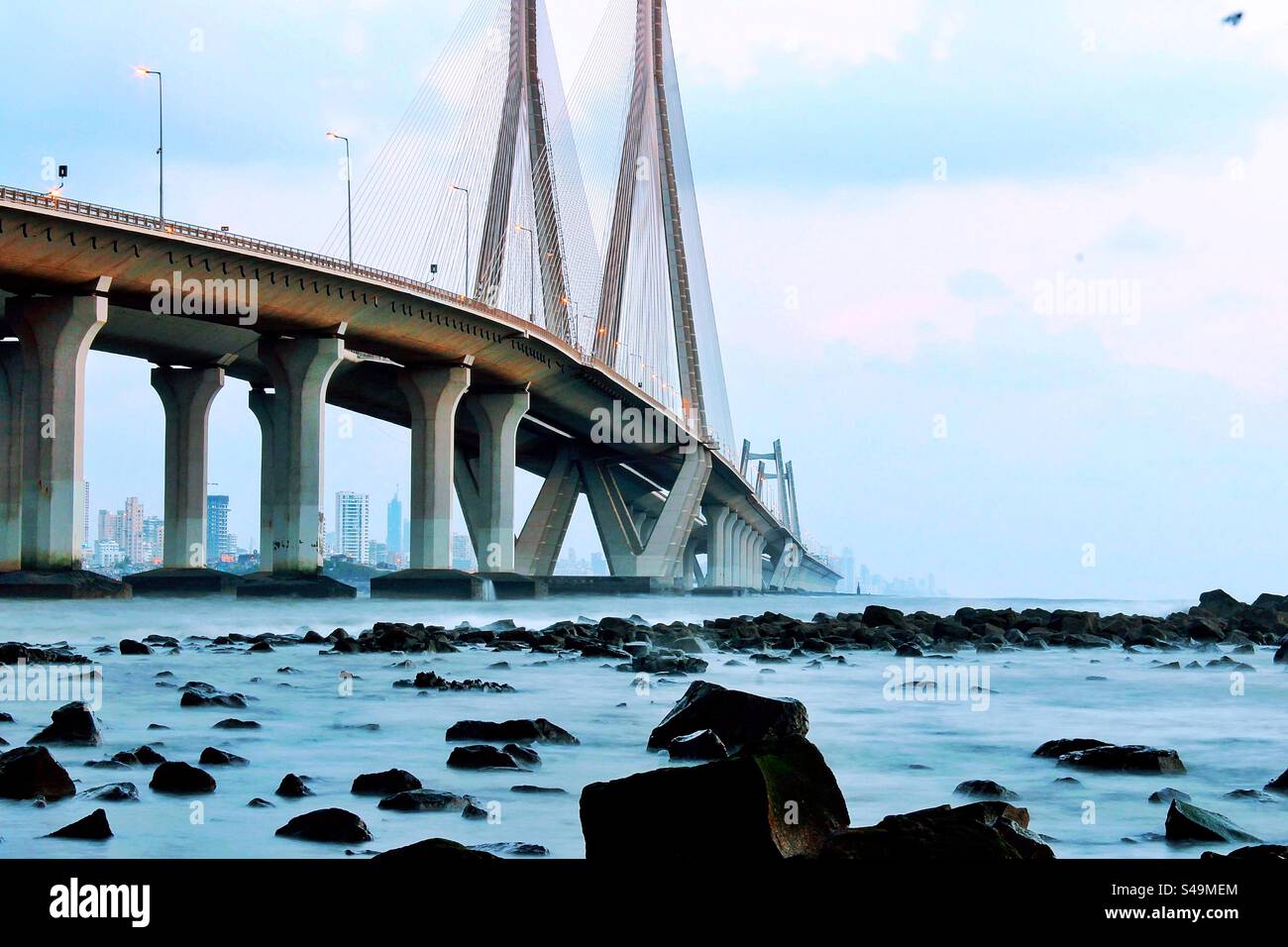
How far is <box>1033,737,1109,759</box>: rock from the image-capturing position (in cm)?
1178

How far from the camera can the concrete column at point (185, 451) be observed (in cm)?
6106

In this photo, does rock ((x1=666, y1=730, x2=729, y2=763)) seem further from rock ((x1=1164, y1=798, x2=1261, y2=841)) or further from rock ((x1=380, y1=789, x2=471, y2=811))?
rock ((x1=1164, y1=798, x2=1261, y2=841))

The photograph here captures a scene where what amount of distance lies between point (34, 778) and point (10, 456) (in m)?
47.3

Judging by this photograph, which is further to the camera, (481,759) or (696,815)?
(481,759)

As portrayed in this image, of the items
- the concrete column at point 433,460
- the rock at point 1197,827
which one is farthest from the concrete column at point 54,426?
the rock at point 1197,827

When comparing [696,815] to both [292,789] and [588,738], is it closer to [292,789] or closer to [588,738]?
[292,789]

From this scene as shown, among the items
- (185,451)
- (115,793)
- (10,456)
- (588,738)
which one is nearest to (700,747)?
(588,738)

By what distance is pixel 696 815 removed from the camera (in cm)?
588

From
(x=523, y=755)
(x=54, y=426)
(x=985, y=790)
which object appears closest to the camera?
(x=985, y=790)

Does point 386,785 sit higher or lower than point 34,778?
lower

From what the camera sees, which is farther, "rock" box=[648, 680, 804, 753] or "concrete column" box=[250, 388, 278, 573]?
"concrete column" box=[250, 388, 278, 573]

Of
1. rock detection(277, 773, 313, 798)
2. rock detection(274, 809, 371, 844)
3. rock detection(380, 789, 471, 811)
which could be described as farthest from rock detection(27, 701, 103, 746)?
rock detection(274, 809, 371, 844)

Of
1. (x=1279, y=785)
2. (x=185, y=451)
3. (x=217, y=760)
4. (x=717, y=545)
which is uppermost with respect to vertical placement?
(x=185, y=451)

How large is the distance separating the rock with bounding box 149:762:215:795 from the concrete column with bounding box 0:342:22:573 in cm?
4078
